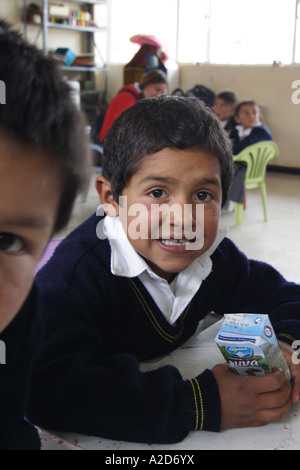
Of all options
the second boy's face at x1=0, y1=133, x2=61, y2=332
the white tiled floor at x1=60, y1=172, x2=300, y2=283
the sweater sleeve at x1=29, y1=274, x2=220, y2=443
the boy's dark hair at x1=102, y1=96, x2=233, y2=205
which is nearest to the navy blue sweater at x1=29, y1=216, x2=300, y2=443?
the sweater sleeve at x1=29, y1=274, x2=220, y2=443

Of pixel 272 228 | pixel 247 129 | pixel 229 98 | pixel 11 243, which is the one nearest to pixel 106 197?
pixel 11 243

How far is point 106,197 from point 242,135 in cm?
395

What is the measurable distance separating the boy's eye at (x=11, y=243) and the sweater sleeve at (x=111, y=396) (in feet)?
1.03

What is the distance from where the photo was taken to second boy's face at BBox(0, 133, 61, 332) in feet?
1.20

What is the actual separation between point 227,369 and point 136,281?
23cm

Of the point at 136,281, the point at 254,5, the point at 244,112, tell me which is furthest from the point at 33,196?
the point at 254,5

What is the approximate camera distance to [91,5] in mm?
8000

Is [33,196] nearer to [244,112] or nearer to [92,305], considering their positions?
[92,305]

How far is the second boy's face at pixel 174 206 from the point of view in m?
0.81

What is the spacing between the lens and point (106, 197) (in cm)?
94

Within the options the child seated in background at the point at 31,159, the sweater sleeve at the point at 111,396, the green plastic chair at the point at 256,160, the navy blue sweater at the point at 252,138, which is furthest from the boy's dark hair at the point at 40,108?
the navy blue sweater at the point at 252,138

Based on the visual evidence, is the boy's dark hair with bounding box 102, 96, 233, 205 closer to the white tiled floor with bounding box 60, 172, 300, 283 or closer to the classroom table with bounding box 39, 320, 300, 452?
the classroom table with bounding box 39, 320, 300, 452

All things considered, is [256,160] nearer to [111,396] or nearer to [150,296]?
[150,296]

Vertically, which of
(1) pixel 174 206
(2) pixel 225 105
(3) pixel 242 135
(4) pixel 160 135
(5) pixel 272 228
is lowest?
(5) pixel 272 228
